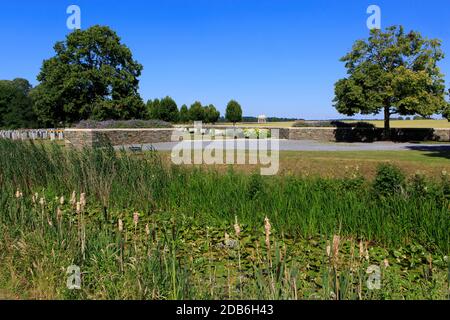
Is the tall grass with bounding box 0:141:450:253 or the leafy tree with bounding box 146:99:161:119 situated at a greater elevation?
the leafy tree with bounding box 146:99:161:119

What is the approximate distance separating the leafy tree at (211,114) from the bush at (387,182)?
192 feet

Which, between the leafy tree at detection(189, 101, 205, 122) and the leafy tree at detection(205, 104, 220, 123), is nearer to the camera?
the leafy tree at detection(189, 101, 205, 122)

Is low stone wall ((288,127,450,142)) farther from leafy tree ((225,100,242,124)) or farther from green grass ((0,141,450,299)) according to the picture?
leafy tree ((225,100,242,124))

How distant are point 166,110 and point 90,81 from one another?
19.1 m

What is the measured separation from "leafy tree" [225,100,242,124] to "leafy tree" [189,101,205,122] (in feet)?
14.5

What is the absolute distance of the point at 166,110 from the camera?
60.8 m

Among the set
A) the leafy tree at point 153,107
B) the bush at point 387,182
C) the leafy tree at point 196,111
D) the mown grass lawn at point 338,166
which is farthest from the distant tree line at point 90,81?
the bush at point 387,182

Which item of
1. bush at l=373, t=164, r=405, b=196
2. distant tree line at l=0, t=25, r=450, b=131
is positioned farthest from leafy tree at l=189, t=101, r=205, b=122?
bush at l=373, t=164, r=405, b=196

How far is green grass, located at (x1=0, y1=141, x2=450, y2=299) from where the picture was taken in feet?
11.3

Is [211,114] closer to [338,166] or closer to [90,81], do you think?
[90,81]

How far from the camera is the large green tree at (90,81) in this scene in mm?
42125

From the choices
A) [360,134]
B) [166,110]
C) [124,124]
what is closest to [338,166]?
[124,124]

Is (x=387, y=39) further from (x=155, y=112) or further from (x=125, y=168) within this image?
(x=155, y=112)

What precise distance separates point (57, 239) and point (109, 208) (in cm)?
299
